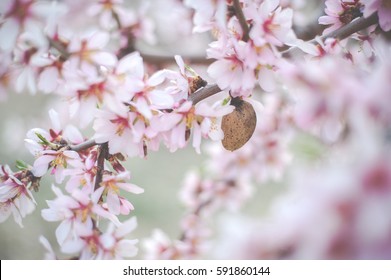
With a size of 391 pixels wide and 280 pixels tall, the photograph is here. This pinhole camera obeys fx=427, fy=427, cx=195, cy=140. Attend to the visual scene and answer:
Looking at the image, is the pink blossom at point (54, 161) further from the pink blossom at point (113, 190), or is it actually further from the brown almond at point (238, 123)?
the brown almond at point (238, 123)

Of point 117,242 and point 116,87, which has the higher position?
point 116,87

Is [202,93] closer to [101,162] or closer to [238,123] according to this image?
[238,123]

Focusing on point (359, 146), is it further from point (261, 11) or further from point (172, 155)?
point (172, 155)

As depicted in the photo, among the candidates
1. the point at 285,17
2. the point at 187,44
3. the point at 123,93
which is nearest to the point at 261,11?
the point at 285,17

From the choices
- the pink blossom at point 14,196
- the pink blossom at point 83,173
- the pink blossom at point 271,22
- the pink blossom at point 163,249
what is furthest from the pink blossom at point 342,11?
the pink blossom at point 163,249

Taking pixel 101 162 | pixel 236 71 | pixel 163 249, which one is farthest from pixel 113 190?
pixel 163 249

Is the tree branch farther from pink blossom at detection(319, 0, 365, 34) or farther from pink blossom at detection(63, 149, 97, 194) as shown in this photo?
pink blossom at detection(63, 149, 97, 194)
